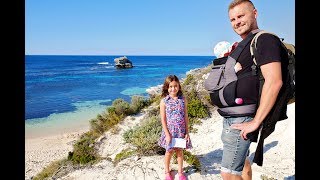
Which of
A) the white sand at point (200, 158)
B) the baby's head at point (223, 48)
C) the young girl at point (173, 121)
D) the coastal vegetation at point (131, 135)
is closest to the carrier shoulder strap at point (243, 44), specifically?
the baby's head at point (223, 48)

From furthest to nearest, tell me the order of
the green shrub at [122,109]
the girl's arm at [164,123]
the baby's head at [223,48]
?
the green shrub at [122,109], the girl's arm at [164,123], the baby's head at [223,48]

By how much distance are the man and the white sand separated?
2.46m

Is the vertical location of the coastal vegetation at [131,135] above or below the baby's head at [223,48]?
below

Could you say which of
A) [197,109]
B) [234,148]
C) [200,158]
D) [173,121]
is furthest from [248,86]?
[197,109]

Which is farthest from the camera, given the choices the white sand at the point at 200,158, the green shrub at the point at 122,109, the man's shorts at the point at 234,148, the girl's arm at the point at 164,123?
the green shrub at the point at 122,109

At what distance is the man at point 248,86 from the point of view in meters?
2.39

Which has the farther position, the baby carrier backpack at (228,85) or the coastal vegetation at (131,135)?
the coastal vegetation at (131,135)

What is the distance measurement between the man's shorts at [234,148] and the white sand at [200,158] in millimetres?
2393

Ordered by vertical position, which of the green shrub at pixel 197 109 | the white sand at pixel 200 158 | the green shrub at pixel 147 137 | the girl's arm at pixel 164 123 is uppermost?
the girl's arm at pixel 164 123

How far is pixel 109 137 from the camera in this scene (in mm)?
9742

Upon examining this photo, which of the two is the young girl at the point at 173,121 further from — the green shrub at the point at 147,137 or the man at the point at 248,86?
the man at the point at 248,86
